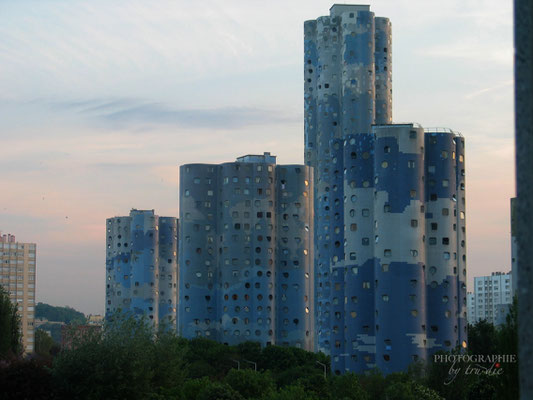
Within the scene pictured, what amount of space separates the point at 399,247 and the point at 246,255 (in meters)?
47.6

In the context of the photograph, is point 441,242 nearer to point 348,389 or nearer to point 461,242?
point 461,242

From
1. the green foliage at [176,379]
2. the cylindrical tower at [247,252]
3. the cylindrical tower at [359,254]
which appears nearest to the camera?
the green foliage at [176,379]

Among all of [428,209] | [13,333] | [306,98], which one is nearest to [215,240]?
[306,98]

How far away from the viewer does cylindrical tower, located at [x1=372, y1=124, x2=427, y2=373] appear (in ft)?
323

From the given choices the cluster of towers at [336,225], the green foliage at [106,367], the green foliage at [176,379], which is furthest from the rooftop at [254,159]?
the green foliage at [106,367]

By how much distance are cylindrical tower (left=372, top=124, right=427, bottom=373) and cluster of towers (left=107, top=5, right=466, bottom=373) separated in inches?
6.1

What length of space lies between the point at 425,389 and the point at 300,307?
234ft

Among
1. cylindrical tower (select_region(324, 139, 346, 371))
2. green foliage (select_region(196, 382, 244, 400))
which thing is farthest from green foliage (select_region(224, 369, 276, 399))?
cylindrical tower (select_region(324, 139, 346, 371))

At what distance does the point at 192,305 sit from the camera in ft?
479

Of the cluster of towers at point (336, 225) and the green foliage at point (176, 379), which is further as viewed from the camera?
the cluster of towers at point (336, 225)

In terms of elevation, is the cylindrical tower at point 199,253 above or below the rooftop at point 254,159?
below

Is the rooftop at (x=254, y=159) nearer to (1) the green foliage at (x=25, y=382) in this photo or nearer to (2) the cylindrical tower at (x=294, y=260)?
(2) the cylindrical tower at (x=294, y=260)

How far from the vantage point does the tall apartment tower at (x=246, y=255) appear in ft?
468

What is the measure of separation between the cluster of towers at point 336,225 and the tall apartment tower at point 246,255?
0.20m
